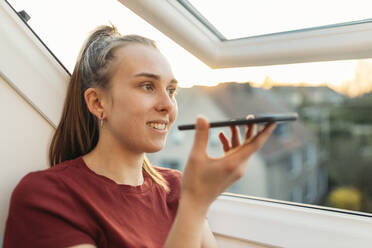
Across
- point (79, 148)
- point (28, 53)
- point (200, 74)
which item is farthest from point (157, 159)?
point (28, 53)

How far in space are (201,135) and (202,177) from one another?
8 centimetres

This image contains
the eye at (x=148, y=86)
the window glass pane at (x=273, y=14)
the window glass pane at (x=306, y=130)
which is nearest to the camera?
the eye at (x=148, y=86)

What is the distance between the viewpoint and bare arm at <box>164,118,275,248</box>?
1.80 ft

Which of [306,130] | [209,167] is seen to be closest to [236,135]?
[209,167]

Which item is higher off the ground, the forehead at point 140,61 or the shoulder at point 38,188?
the forehead at point 140,61

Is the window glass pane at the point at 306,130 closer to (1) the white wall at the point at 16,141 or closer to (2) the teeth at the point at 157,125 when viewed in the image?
(2) the teeth at the point at 157,125

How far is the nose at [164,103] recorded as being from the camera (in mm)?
838

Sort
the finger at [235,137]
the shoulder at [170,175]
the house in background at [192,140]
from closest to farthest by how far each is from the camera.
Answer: the finger at [235,137], the shoulder at [170,175], the house in background at [192,140]

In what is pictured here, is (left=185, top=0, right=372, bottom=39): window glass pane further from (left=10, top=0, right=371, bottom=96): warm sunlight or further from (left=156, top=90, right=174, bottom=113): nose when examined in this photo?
(left=156, top=90, right=174, bottom=113): nose

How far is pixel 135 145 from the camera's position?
849 mm

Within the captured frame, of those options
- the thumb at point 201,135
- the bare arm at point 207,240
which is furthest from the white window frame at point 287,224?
the thumb at point 201,135

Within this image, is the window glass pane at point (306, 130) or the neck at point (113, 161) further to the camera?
the window glass pane at point (306, 130)

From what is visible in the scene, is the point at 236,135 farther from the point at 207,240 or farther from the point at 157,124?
the point at 207,240

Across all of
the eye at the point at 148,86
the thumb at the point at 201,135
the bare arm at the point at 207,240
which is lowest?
the bare arm at the point at 207,240
